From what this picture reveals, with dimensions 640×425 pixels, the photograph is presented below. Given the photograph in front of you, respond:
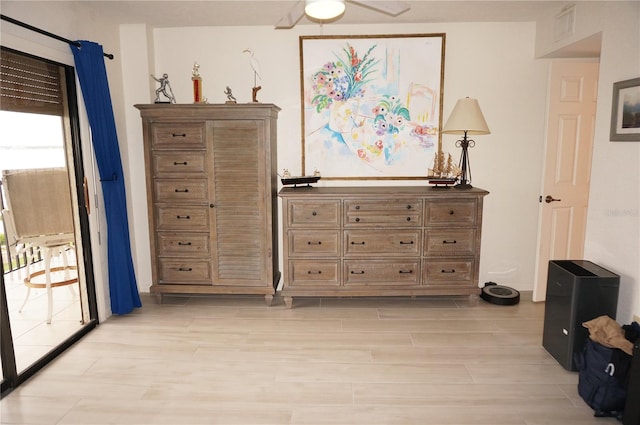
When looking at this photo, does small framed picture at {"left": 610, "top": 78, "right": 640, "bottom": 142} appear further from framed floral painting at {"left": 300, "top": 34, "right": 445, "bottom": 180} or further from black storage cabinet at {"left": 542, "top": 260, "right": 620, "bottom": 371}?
framed floral painting at {"left": 300, "top": 34, "right": 445, "bottom": 180}

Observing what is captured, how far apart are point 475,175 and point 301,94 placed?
186 cm

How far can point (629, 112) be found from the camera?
8.52 feet

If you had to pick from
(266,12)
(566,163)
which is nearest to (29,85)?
(266,12)

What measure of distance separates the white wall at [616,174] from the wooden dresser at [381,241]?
923 mm

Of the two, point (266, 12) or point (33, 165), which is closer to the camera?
point (33, 165)

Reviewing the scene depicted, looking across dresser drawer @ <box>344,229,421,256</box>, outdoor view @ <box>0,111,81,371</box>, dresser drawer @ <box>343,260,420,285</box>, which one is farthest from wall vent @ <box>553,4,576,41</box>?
outdoor view @ <box>0,111,81,371</box>

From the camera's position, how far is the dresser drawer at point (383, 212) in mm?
3695

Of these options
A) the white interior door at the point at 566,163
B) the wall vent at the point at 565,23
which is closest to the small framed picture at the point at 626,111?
the wall vent at the point at 565,23

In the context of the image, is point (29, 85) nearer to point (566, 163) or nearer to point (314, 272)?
point (314, 272)

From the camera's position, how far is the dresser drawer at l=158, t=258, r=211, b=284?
3.88m

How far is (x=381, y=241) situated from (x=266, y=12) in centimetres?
220

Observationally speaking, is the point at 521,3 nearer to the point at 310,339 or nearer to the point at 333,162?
the point at 333,162

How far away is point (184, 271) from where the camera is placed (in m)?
3.90

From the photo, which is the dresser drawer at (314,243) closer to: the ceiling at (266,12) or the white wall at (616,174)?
the ceiling at (266,12)
